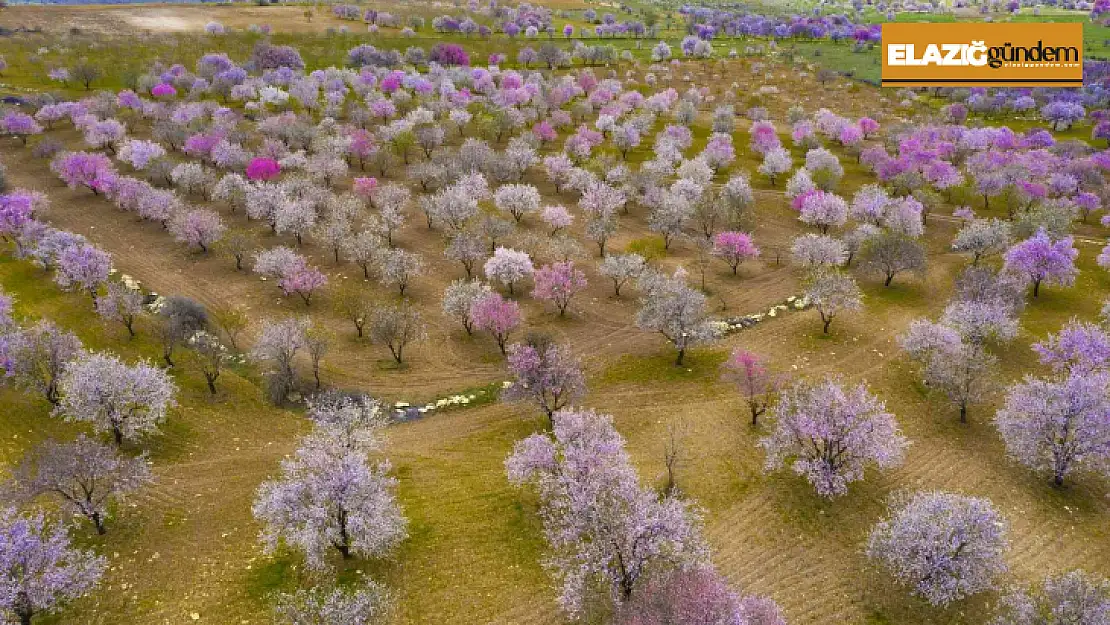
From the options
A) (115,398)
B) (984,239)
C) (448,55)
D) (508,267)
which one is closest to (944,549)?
(508,267)

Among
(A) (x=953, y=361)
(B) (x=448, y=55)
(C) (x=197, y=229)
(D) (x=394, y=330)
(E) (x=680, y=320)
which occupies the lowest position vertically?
(A) (x=953, y=361)

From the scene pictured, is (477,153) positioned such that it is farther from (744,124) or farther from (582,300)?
(744,124)

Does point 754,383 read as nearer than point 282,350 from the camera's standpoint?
Yes

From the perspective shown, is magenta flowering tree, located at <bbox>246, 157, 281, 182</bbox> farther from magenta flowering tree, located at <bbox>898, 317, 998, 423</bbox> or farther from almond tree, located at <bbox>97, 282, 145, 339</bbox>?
magenta flowering tree, located at <bbox>898, 317, 998, 423</bbox>

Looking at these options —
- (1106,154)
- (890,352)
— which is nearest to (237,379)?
(890,352)

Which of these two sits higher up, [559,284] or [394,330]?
[559,284]

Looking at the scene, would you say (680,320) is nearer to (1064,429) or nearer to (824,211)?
(1064,429)
